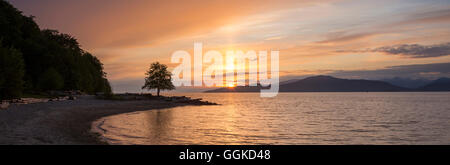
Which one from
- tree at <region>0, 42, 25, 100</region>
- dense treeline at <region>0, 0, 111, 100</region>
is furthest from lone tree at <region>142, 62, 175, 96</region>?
tree at <region>0, 42, 25, 100</region>

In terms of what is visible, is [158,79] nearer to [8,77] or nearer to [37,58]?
[37,58]

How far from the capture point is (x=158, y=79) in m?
91.7

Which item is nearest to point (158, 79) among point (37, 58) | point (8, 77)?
point (37, 58)

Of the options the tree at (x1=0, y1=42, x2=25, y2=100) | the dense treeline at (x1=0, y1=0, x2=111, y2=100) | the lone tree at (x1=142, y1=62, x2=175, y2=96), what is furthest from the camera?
the lone tree at (x1=142, y1=62, x2=175, y2=96)

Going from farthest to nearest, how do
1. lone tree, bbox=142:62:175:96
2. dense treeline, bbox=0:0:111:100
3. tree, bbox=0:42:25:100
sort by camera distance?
lone tree, bbox=142:62:175:96, dense treeline, bbox=0:0:111:100, tree, bbox=0:42:25:100

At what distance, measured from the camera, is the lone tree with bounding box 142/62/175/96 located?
91.4 m

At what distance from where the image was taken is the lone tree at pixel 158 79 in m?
91.4

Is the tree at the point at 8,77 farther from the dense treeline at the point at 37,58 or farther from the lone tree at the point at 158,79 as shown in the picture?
the lone tree at the point at 158,79

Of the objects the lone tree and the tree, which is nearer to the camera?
the tree

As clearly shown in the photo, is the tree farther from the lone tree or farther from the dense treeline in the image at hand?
the lone tree

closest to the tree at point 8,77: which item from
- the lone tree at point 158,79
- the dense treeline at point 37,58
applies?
the dense treeline at point 37,58
